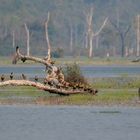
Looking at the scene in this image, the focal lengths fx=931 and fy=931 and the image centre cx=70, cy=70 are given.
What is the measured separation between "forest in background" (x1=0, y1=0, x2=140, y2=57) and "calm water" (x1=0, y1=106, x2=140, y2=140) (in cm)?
8771

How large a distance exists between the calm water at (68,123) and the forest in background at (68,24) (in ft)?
288

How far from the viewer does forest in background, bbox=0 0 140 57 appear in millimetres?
133625

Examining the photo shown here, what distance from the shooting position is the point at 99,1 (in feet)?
547

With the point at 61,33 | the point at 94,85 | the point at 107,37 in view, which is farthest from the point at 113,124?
the point at 61,33

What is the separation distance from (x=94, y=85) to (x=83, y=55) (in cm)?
7705

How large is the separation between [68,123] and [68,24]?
12600cm

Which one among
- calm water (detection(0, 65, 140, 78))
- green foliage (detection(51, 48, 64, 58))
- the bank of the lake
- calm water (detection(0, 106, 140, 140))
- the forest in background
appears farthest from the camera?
the forest in background

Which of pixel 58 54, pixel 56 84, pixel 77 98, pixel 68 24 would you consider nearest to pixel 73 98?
pixel 77 98

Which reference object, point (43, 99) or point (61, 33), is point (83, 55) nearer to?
point (61, 33)

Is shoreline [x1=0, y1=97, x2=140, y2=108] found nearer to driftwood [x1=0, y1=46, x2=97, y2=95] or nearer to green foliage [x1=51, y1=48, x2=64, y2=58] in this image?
driftwood [x1=0, y1=46, x2=97, y2=95]

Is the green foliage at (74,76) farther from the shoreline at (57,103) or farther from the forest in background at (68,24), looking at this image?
the forest in background at (68,24)

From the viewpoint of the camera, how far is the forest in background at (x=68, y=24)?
134m

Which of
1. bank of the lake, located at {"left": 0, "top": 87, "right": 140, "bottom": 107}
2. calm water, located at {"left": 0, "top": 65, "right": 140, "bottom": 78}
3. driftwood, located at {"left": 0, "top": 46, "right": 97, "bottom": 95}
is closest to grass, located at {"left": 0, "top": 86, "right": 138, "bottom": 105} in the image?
bank of the lake, located at {"left": 0, "top": 87, "right": 140, "bottom": 107}

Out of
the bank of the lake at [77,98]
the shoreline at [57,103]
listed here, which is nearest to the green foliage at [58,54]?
the bank of the lake at [77,98]
